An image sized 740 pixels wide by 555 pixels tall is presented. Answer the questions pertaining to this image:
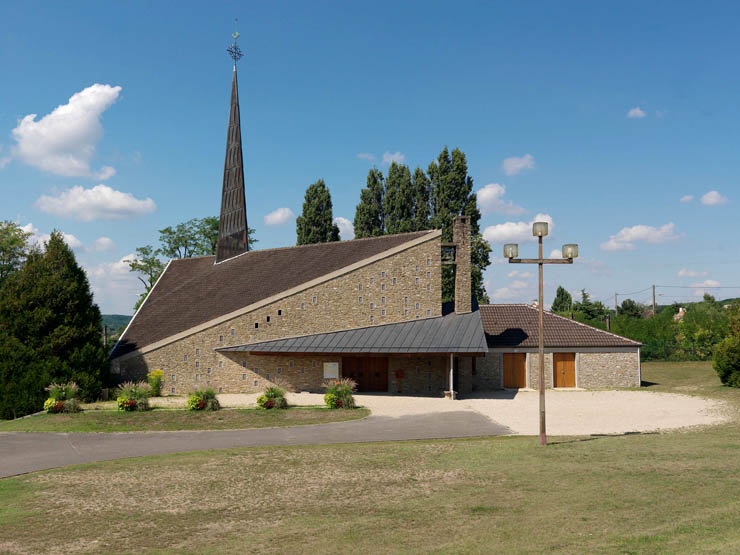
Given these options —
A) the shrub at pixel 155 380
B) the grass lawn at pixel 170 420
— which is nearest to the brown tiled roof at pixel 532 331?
the grass lawn at pixel 170 420

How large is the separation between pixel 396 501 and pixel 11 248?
176 feet

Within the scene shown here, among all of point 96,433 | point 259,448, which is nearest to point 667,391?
point 259,448

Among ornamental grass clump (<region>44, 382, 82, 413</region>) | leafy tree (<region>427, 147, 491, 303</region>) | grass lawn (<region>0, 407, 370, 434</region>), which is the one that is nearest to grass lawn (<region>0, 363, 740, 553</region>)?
grass lawn (<region>0, 407, 370, 434</region>)

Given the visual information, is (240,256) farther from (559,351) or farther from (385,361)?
(559,351)

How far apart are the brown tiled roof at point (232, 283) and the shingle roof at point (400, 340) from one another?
3.60 metres

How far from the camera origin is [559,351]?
32.1 metres

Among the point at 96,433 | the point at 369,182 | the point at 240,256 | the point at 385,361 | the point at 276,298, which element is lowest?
the point at 96,433

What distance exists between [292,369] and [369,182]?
27190 millimetres

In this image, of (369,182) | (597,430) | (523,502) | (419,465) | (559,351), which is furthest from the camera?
(369,182)

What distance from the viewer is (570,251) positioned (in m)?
15.9

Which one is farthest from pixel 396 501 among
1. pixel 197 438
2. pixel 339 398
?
pixel 339 398

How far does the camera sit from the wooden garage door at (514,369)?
32.4m

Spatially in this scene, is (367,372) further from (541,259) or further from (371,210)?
(371,210)

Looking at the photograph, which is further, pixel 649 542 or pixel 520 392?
pixel 520 392
